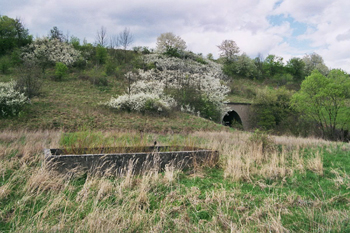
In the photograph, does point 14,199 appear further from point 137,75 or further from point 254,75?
point 254,75

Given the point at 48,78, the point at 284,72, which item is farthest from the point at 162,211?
the point at 284,72

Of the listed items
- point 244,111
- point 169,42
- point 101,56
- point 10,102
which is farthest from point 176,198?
point 169,42

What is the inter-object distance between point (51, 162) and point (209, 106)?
80.6 ft

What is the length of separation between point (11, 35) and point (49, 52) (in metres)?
6.26

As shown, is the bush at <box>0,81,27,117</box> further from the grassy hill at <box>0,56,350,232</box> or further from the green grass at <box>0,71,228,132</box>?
the grassy hill at <box>0,56,350,232</box>

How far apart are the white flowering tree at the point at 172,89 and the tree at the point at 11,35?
1549cm

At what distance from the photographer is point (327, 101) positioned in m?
25.0

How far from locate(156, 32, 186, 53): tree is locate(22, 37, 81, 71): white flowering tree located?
600 inches

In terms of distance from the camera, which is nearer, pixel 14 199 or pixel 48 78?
pixel 14 199

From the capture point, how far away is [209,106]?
2900cm

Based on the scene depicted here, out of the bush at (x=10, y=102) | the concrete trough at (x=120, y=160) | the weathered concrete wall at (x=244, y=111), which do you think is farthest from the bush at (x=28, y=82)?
the weathered concrete wall at (x=244, y=111)

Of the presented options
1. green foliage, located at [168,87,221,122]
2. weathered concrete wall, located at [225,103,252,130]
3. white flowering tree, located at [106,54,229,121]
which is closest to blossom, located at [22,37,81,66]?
white flowering tree, located at [106,54,229,121]

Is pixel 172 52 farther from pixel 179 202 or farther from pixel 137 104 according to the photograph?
pixel 179 202

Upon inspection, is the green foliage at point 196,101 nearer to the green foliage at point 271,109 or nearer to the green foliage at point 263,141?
the green foliage at point 271,109
